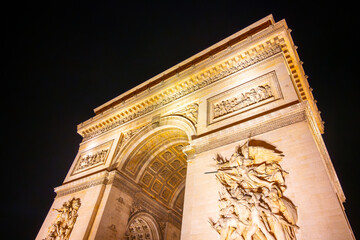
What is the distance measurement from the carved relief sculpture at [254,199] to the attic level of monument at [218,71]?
2.77 m

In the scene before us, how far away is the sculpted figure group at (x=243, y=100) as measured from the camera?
25.1 ft

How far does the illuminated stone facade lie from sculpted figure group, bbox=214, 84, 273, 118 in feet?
0.12

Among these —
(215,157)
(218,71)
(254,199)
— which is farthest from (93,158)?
(254,199)

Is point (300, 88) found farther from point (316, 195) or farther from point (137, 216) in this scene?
point (137, 216)

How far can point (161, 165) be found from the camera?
471 inches

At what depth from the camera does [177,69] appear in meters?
12.2

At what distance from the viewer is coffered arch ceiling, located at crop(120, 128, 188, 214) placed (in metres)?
10.8

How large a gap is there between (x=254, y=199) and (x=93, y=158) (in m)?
8.95

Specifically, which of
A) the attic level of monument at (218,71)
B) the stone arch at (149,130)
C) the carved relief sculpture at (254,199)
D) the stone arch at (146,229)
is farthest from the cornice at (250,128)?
the stone arch at (146,229)

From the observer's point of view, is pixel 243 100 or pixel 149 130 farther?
pixel 149 130

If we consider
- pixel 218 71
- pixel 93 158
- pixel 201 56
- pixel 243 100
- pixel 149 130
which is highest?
pixel 201 56

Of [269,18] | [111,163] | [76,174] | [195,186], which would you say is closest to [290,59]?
[269,18]

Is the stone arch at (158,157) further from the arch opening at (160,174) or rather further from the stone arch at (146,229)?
the stone arch at (146,229)

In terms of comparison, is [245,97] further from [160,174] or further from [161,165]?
[160,174]
